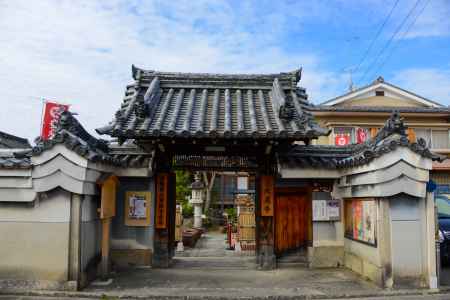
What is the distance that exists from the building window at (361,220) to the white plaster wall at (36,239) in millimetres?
7164

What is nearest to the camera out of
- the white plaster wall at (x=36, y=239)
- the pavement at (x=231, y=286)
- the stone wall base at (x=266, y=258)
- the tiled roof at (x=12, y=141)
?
the pavement at (x=231, y=286)

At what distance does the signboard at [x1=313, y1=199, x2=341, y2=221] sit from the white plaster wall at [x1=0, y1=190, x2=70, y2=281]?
6961 millimetres

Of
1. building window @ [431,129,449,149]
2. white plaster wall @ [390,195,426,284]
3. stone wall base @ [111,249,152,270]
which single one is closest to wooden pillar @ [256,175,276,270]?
stone wall base @ [111,249,152,270]

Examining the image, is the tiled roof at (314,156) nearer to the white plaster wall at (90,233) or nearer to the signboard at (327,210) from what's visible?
the signboard at (327,210)

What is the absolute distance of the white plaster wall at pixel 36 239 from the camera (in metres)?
8.79

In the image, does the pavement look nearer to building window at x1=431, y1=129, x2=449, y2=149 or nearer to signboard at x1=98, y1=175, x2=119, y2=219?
signboard at x1=98, y1=175, x2=119, y2=219

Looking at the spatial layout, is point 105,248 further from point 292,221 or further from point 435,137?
point 435,137

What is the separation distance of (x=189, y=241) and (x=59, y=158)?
1178 cm

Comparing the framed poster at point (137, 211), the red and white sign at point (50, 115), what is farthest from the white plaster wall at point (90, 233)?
the red and white sign at point (50, 115)

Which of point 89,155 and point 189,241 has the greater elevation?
point 89,155

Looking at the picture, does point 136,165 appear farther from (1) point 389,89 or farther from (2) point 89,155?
(1) point 389,89

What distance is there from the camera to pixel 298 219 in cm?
1220

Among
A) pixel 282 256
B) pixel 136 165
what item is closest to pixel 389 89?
pixel 282 256

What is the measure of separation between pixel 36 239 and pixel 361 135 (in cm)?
2100
